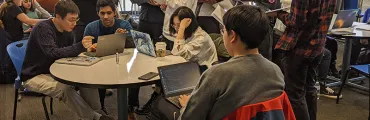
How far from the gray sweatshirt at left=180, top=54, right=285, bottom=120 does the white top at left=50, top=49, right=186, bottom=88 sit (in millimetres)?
682

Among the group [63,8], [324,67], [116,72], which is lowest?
[324,67]

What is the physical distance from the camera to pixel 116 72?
85.1 inches

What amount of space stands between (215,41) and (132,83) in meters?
1.36

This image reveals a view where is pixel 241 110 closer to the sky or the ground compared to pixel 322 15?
closer to the ground

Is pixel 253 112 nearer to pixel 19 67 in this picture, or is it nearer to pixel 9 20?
pixel 19 67

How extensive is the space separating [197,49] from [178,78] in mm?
744

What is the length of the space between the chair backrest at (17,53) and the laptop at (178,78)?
1294 mm

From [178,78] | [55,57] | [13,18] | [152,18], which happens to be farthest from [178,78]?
[13,18]

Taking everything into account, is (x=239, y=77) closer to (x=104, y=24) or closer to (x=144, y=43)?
(x=144, y=43)

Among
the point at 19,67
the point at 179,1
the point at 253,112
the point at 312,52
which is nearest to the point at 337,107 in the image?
the point at 312,52

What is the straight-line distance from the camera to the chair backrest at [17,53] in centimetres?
266

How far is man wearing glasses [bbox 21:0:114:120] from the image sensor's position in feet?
8.33

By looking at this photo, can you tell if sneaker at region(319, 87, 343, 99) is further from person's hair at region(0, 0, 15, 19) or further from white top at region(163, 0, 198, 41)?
person's hair at region(0, 0, 15, 19)

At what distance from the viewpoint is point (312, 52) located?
2.52 meters
